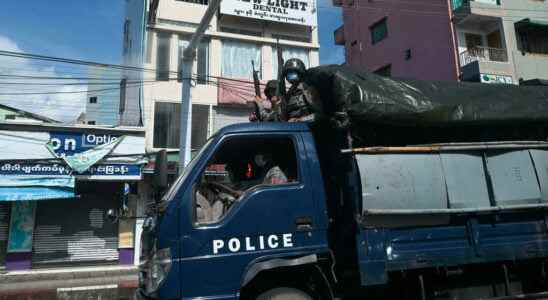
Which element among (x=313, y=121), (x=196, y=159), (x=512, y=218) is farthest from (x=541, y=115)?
(x=196, y=159)

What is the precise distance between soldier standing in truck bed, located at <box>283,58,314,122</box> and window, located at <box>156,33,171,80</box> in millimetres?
12314

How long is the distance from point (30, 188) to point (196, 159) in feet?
35.6

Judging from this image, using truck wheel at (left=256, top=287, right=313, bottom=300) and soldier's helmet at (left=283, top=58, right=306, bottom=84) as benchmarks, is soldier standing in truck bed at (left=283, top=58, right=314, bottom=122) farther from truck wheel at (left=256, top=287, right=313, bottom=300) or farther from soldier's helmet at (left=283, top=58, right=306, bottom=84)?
truck wheel at (left=256, top=287, right=313, bottom=300)

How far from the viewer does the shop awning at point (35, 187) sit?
12.4 metres

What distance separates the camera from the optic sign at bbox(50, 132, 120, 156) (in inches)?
519

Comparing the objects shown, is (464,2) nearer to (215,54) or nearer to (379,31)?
(379,31)

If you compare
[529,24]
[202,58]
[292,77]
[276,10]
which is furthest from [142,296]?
[529,24]

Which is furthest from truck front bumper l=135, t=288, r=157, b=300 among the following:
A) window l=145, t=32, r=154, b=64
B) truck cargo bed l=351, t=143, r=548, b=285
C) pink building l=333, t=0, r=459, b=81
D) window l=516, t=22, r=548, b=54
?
window l=516, t=22, r=548, b=54

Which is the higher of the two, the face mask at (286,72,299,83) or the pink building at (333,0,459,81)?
the pink building at (333,0,459,81)

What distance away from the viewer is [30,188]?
12.6 metres

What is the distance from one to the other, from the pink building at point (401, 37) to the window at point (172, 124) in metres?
9.36

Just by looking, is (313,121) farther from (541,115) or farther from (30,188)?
(30,188)

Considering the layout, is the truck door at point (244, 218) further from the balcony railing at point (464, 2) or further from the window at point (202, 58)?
the balcony railing at point (464, 2)

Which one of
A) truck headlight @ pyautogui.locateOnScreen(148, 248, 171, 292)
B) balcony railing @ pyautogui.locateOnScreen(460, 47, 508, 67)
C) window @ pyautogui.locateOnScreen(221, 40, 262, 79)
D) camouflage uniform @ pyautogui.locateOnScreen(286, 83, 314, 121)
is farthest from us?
balcony railing @ pyautogui.locateOnScreen(460, 47, 508, 67)
